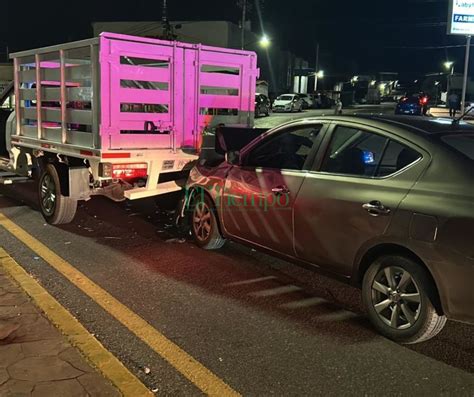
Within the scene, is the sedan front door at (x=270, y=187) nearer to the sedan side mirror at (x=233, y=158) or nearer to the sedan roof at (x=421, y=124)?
the sedan side mirror at (x=233, y=158)

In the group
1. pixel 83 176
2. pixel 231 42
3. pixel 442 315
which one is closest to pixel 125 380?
pixel 442 315

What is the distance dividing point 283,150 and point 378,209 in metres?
1.60

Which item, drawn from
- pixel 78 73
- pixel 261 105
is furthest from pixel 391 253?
pixel 261 105

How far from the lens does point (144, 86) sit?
761 centimetres

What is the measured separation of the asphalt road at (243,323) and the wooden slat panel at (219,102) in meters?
1.84

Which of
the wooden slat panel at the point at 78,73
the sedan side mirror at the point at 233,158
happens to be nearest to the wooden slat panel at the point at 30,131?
the wooden slat panel at the point at 78,73

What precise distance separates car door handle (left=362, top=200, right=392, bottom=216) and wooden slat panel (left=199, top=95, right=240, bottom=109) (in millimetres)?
3652

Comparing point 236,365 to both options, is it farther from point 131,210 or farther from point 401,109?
point 401,109

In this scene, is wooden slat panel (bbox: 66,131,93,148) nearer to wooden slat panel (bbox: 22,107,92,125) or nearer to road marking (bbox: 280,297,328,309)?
wooden slat panel (bbox: 22,107,92,125)

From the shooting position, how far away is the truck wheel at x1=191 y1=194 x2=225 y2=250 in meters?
6.04

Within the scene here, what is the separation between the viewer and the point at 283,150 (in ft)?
17.8

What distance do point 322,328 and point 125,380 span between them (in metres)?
1.62

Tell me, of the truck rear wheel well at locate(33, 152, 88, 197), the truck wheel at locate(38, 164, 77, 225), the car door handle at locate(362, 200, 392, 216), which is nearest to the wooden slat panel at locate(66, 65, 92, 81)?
the truck rear wheel well at locate(33, 152, 88, 197)

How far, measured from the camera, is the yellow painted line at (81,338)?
337 cm
